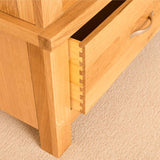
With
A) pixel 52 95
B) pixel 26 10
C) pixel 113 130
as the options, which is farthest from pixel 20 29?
pixel 113 130

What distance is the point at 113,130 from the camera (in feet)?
3.31

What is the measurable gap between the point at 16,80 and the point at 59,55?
19 centimetres

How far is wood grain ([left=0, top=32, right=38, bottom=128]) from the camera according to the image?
752mm

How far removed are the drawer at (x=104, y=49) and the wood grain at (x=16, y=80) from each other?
4.4 inches

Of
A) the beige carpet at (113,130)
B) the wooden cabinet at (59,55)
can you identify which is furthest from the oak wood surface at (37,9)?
the beige carpet at (113,130)

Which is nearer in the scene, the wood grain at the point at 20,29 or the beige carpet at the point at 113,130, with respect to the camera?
the wood grain at the point at 20,29

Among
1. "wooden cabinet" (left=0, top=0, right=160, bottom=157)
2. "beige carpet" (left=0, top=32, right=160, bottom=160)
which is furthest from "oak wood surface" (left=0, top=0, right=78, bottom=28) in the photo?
"beige carpet" (left=0, top=32, right=160, bottom=160)

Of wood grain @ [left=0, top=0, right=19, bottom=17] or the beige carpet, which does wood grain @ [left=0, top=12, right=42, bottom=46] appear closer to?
wood grain @ [left=0, top=0, right=19, bottom=17]

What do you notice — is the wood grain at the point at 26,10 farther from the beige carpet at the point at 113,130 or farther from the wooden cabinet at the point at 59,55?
the beige carpet at the point at 113,130

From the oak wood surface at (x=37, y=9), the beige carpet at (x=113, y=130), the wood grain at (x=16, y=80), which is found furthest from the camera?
the beige carpet at (x=113, y=130)

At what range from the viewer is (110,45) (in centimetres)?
80

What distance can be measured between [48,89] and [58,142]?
20 centimetres

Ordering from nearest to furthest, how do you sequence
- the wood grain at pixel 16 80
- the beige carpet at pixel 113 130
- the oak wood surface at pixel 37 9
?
the oak wood surface at pixel 37 9 < the wood grain at pixel 16 80 < the beige carpet at pixel 113 130

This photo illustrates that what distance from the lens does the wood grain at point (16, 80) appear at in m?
0.75
